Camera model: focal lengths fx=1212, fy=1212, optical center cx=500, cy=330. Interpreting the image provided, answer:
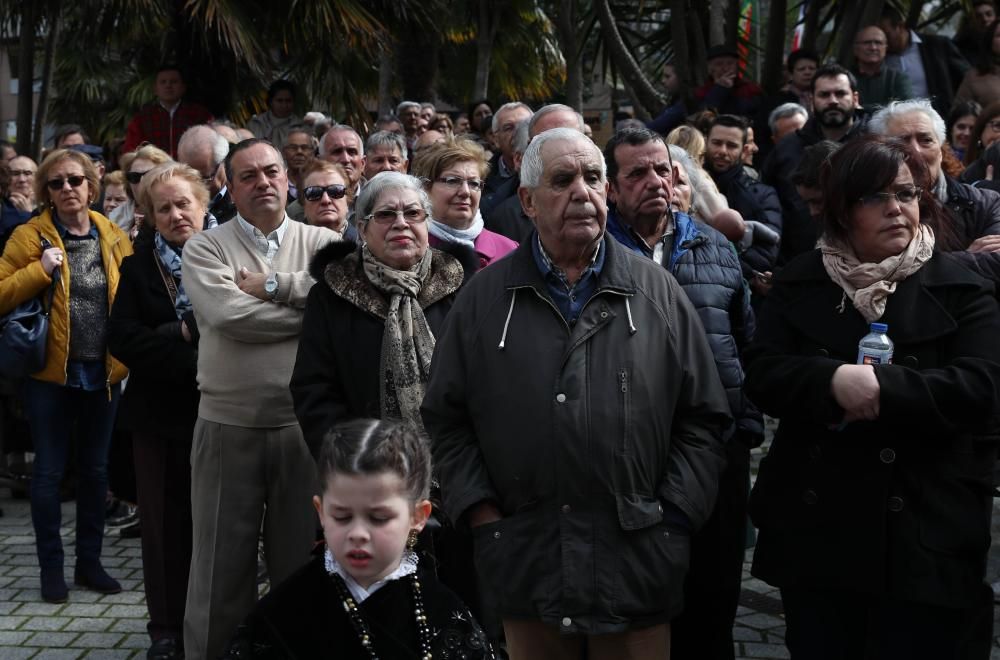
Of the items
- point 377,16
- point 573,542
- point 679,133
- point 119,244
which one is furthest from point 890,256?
point 377,16

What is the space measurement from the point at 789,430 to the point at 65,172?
12.9 feet

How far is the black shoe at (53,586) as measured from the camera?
19.1 ft

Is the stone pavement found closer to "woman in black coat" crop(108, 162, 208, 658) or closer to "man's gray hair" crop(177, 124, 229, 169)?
"woman in black coat" crop(108, 162, 208, 658)

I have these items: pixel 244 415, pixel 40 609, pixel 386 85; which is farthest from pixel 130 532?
pixel 386 85

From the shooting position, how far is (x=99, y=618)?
5602 mm

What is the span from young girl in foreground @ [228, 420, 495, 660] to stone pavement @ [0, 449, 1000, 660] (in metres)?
2.35

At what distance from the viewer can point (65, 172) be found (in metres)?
5.92

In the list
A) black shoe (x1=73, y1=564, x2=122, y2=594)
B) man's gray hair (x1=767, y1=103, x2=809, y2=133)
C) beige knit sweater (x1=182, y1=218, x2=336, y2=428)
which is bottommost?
black shoe (x1=73, y1=564, x2=122, y2=594)

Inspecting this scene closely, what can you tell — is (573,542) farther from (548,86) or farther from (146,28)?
(548,86)

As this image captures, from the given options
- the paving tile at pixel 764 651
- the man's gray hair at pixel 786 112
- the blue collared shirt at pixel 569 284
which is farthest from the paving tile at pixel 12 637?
the man's gray hair at pixel 786 112

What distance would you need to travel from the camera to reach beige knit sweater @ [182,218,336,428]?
4406mm

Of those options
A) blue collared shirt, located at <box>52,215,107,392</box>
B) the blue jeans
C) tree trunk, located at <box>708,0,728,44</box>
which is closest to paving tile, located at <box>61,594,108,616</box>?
the blue jeans

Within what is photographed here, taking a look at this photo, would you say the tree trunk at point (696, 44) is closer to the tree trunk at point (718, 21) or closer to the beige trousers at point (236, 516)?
the tree trunk at point (718, 21)

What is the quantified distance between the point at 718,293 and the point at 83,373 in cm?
336
